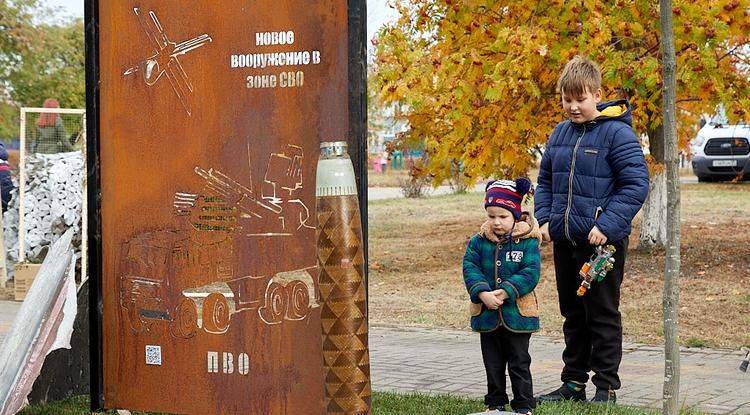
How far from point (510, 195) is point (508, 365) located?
2.89 feet

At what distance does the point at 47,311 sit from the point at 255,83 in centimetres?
149

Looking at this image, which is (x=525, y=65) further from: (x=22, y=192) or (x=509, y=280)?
(x=22, y=192)

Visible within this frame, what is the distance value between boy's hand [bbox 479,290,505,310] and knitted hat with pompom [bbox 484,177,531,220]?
0.42m

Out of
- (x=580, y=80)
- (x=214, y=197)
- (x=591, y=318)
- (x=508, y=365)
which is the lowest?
(x=508, y=365)

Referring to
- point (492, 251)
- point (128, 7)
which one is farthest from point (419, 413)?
point (128, 7)

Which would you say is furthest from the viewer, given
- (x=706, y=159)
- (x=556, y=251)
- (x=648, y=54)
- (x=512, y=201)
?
(x=706, y=159)

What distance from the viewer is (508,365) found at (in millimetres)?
5773

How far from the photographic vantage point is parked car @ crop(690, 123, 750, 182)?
24.6 metres

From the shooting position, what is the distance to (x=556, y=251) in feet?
20.5

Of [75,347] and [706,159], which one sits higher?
[706,159]

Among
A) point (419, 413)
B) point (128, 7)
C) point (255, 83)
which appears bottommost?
point (419, 413)

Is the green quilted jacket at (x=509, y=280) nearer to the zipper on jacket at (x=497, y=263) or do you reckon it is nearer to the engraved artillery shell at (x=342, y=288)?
the zipper on jacket at (x=497, y=263)

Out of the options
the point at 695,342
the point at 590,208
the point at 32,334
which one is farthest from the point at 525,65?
the point at 32,334

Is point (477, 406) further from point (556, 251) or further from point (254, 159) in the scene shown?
point (254, 159)
